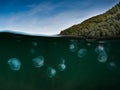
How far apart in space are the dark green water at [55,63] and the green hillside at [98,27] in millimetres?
879

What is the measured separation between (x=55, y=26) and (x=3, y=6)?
2082mm

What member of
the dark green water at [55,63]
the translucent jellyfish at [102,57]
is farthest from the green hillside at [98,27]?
the translucent jellyfish at [102,57]

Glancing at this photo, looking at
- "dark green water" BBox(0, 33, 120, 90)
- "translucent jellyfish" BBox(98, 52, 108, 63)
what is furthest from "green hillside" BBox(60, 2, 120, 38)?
"translucent jellyfish" BBox(98, 52, 108, 63)

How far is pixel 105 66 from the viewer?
13461 millimetres

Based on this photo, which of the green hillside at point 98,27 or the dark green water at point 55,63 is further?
the dark green water at point 55,63

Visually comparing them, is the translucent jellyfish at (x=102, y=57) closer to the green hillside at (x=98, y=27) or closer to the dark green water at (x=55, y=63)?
the dark green water at (x=55, y=63)

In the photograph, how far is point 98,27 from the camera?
9.05m

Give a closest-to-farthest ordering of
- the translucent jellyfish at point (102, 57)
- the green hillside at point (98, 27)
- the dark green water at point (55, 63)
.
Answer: the green hillside at point (98, 27)
the dark green water at point (55, 63)
the translucent jellyfish at point (102, 57)

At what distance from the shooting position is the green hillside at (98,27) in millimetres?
8456

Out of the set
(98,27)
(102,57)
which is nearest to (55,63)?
(102,57)

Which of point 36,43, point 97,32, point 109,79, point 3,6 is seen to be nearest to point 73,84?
point 109,79

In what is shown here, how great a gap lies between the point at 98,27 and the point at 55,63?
16.2 feet

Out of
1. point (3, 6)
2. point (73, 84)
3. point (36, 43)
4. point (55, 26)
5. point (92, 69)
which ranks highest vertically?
point (3, 6)

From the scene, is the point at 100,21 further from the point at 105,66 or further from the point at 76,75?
the point at 76,75
